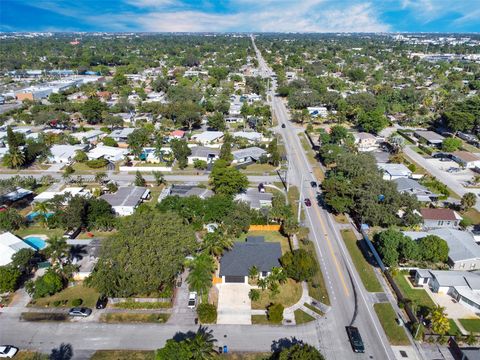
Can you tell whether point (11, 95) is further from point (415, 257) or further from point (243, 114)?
point (415, 257)

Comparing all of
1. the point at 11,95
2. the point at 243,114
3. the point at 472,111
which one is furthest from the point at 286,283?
the point at 11,95

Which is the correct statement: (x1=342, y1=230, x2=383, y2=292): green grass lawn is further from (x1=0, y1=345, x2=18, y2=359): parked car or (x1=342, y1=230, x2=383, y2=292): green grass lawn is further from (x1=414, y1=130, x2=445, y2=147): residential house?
(x1=414, y1=130, x2=445, y2=147): residential house

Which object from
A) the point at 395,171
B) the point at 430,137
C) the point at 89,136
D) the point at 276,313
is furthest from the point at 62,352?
the point at 430,137

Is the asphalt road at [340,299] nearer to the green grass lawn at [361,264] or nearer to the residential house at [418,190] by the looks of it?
the green grass lawn at [361,264]

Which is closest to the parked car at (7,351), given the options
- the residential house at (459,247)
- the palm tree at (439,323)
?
the palm tree at (439,323)

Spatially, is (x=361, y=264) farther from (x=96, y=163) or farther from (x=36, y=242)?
(x=96, y=163)

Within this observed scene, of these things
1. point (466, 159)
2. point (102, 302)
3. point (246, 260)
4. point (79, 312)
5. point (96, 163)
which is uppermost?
point (466, 159)

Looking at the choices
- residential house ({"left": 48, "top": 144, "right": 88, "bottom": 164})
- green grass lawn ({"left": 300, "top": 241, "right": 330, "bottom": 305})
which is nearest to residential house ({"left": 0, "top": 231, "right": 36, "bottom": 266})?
residential house ({"left": 48, "top": 144, "right": 88, "bottom": 164})
